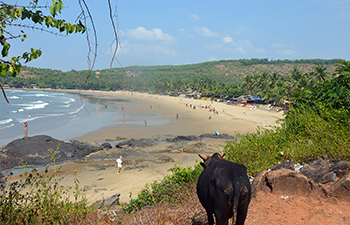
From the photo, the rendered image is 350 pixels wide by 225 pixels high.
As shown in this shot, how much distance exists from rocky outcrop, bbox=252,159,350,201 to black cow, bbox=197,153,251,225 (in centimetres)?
288

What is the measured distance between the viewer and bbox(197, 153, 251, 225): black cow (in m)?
4.39

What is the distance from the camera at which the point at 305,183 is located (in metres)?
7.12

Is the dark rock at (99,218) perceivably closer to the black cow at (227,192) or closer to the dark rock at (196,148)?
the black cow at (227,192)

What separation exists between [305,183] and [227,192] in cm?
393

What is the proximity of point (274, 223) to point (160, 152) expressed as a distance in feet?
62.7

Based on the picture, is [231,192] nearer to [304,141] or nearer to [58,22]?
[58,22]

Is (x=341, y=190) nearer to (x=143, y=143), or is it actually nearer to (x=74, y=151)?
(x=74, y=151)

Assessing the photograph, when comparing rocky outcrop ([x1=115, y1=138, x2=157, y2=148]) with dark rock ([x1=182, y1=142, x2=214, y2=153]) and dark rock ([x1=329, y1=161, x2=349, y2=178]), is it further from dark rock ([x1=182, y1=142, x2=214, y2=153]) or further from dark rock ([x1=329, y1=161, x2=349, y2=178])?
dark rock ([x1=329, y1=161, x2=349, y2=178])

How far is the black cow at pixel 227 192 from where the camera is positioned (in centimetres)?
439

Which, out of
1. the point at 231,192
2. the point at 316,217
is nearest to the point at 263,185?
the point at 316,217

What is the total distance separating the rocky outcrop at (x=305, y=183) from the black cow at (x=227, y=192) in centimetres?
288

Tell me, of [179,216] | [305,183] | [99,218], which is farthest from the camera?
[305,183]

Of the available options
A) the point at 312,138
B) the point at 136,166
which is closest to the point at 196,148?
the point at 136,166

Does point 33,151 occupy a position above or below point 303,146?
below
